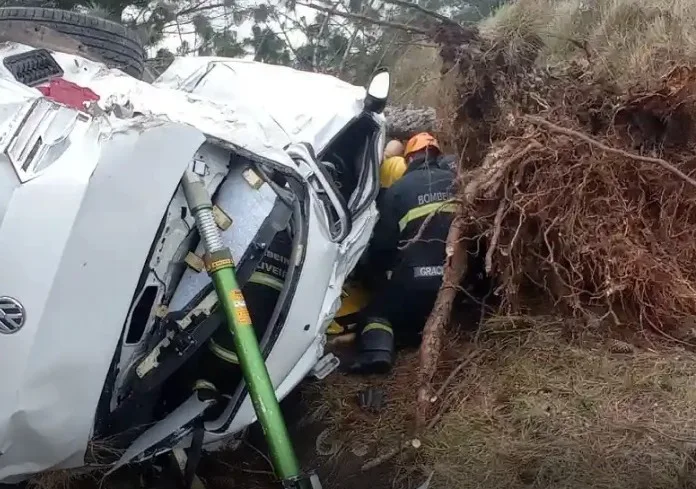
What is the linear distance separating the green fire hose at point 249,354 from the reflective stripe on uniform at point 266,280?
0.44 metres

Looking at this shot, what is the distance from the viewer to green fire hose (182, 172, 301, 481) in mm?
2883

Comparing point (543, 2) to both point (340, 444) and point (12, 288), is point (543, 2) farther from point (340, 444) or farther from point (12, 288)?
point (12, 288)

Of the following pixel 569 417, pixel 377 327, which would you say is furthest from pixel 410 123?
pixel 569 417

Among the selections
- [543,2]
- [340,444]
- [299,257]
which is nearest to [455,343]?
[340,444]

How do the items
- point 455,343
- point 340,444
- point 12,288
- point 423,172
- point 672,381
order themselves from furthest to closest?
point 423,172 < point 455,343 < point 340,444 < point 672,381 < point 12,288

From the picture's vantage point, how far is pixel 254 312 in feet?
11.4

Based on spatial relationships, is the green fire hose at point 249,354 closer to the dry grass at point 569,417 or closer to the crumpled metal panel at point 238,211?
the crumpled metal panel at point 238,211

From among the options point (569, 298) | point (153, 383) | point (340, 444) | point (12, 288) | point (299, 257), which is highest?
point (12, 288)

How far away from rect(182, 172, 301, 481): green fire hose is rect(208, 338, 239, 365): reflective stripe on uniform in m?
0.43

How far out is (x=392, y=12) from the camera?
8.39 meters

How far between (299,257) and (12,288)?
111 centimetres

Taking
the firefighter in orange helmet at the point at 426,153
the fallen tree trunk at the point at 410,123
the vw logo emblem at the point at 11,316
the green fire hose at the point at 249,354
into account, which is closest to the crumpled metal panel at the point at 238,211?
the green fire hose at the point at 249,354

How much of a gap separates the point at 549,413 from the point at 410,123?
3.16 meters

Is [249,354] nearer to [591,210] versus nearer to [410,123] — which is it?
[591,210]
